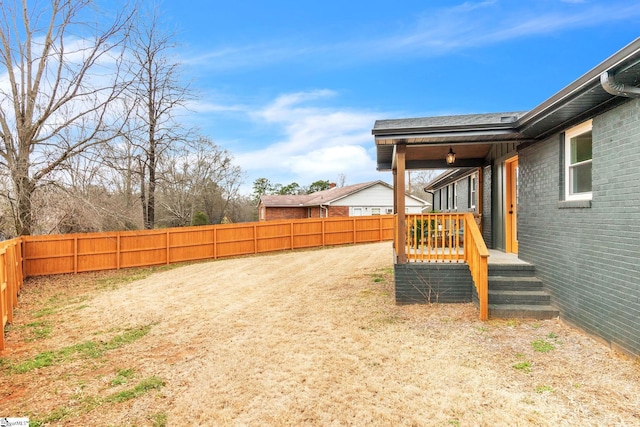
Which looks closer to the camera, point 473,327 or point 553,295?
point 473,327

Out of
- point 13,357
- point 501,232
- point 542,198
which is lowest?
point 13,357

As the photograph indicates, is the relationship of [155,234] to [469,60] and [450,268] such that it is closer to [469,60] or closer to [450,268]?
[450,268]

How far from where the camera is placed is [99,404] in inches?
137

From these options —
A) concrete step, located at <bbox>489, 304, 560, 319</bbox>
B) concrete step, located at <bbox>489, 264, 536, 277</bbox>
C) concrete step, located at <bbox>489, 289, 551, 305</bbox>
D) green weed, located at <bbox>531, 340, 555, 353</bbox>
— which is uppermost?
concrete step, located at <bbox>489, 264, 536, 277</bbox>

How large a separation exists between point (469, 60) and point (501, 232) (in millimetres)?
7200

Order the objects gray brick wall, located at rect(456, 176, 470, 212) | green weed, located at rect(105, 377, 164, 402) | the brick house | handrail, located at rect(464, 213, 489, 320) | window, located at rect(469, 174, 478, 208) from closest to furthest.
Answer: green weed, located at rect(105, 377, 164, 402) → handrail, located at rect(464, 213, 489, 320) → the brick house → window, located at rect(469, 174, 478, 208) → gray brick wall, located at rect(456, 176, 470, 212)

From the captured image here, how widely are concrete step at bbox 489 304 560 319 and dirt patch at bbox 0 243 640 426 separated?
212 mm

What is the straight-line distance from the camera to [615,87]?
380 cm

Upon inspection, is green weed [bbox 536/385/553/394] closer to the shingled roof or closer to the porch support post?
the porch support post

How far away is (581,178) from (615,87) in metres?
1.80

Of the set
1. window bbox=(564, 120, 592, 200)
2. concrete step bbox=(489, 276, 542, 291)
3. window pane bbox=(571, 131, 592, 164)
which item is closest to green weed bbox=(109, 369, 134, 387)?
concrete step bbox=(489, 276, 542, 291)

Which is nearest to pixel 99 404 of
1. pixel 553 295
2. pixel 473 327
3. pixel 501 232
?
pixel 473 327

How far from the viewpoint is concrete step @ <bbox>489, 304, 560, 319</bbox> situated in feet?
18.2

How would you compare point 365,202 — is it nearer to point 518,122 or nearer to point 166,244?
point 166,244
